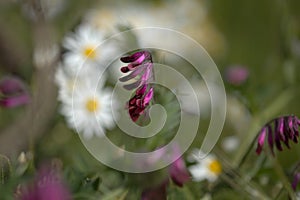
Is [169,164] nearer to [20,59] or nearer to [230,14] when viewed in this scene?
[20,59]

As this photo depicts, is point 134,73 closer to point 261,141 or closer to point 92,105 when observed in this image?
point 261,141

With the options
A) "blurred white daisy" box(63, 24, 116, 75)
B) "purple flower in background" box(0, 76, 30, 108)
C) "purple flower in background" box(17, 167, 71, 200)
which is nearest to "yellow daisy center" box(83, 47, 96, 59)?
"blurred white daisy" box(63, 24, 116, 75)

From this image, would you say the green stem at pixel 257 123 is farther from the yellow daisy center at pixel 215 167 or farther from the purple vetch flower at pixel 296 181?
the purple vetch flower at pixel 296 181

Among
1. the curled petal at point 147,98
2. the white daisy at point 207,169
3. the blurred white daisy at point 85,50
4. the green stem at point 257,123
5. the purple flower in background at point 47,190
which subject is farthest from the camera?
the blurred white daisy at point 85,50

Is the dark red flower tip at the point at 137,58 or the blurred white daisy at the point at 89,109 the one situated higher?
the blurred white daisy at the point at 89,109

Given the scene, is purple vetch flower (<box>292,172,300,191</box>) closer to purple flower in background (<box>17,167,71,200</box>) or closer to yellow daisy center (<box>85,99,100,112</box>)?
purple flower in background (<box>17,167,71,200</box>)

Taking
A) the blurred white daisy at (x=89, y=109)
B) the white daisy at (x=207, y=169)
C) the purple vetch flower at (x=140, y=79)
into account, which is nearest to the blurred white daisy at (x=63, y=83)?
the blurred white daisy at (x=89, y=109)

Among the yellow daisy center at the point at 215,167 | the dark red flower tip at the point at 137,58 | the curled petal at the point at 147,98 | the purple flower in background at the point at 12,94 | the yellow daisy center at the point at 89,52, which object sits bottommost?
the yellow daisy center at the point at 215,167
